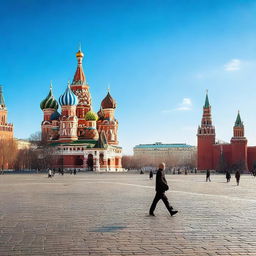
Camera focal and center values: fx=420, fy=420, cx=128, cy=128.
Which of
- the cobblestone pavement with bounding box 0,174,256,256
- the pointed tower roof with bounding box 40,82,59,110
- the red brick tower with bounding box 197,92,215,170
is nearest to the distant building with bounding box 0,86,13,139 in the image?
the pointed tower roof with bounding box 40,82,59,110

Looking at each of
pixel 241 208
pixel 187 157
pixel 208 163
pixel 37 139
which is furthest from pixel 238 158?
pixel 241 208

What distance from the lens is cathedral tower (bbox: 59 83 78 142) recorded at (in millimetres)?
85688

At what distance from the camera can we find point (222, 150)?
103 metres

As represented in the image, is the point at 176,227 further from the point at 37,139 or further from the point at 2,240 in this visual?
the point at 37,139

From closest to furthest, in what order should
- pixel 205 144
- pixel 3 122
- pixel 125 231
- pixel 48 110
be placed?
1. pixel 125 231
2. pixel 48 110
3. pixel 205 144
4. pixel 3 122

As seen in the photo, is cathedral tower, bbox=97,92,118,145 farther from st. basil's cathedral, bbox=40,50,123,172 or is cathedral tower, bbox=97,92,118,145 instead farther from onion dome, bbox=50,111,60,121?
onion dome, bbox=50,111,60,121

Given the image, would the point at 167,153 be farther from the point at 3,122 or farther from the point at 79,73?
the point at 79,73

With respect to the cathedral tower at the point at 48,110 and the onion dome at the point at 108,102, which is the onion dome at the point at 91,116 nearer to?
the onion dome at the point at 108,102

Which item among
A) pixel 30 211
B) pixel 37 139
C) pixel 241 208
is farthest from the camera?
pixel 37 139

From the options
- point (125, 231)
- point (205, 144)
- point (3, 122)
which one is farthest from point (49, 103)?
point (125, 231)

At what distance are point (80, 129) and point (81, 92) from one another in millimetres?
8782

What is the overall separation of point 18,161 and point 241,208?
3166 inches

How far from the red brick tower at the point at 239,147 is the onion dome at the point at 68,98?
4025 cm

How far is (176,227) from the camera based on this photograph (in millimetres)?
9469
